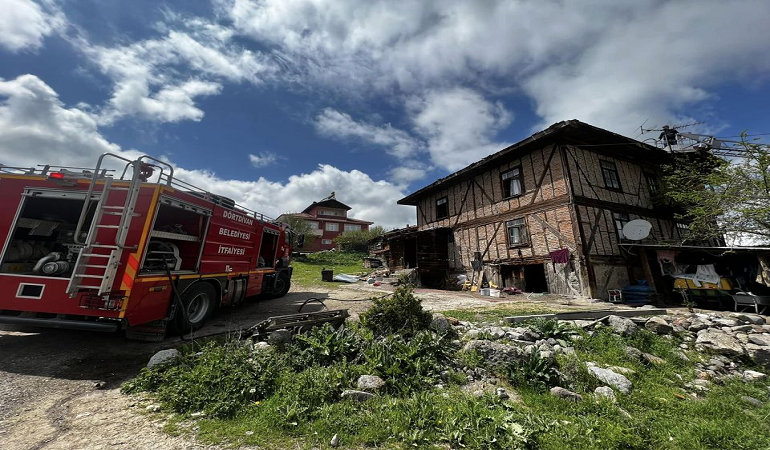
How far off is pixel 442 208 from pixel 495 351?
16.2 meters

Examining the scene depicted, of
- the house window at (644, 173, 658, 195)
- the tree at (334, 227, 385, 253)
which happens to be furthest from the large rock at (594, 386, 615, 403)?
the tree at (334, 227, 385, 253)

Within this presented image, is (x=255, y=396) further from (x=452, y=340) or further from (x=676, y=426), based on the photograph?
(x=676, y=426)

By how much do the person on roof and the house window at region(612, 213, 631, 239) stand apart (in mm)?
9116

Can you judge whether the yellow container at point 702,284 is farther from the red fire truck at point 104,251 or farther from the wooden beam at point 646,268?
the red fire truck at point 104,251

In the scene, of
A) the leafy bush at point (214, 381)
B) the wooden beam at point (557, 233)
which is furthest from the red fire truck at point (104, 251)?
the wooden beam at point (557, 233)

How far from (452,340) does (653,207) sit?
16.9 m

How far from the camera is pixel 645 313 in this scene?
783 cm

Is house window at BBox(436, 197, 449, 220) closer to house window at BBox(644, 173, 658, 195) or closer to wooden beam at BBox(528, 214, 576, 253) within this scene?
wooden beam at BBox(528, 214, 576, 253)

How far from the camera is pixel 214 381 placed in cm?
345

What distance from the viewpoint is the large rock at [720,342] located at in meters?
5.09

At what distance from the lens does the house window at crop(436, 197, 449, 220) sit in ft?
64.4

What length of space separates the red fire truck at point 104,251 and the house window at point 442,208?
15592mm

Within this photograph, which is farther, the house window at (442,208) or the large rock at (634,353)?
the house window at (442,208)

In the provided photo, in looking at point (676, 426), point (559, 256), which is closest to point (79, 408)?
point (676, 426)
